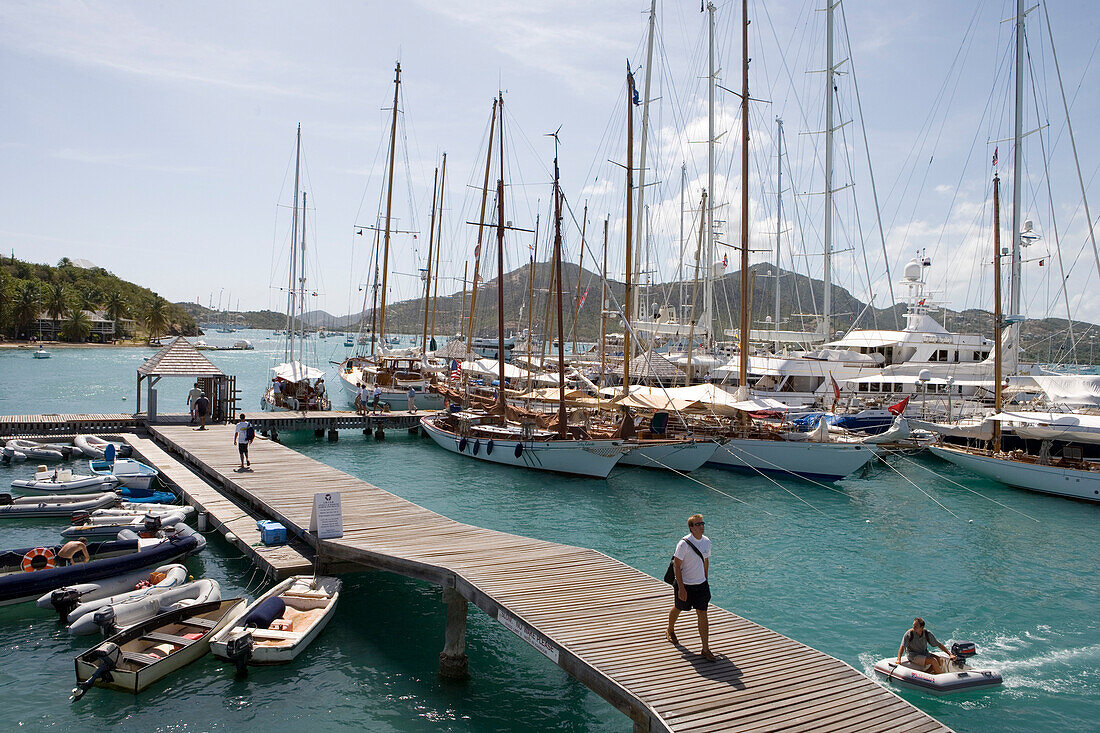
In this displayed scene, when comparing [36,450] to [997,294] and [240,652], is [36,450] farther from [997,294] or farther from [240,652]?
[997,294]

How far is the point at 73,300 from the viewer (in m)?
132

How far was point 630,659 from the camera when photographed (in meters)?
9.86

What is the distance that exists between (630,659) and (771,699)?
1847 millimetres

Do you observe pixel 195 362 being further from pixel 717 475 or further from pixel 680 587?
pixel 680 587

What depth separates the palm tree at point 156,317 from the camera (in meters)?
154

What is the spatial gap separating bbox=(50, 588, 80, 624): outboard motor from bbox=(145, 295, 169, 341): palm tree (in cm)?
15731

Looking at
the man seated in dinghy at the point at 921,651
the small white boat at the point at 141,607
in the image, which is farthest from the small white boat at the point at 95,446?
the man seated in dinghy at the point at 921,651

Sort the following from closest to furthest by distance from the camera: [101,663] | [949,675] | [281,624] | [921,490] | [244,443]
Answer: [101,663], [949,675], [281,624], [244,443], [921,490]

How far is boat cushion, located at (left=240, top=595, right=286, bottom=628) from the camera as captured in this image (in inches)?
513

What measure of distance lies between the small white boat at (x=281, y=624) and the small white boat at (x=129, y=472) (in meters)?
11.8

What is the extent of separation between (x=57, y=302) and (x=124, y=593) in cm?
13775

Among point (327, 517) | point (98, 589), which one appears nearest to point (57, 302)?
point (98, 589)

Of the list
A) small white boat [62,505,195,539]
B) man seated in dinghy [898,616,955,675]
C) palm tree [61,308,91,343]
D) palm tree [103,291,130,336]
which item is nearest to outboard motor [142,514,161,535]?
small white boat [62,505,195,539]

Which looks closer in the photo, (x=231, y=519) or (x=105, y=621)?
(x=105, y=621)
